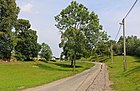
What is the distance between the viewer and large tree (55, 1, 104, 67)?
232ft

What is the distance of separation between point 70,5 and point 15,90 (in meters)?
52.2

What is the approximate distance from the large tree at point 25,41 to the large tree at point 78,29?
30.1m

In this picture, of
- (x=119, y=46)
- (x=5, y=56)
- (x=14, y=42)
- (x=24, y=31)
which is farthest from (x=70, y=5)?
(x=119, y=46)

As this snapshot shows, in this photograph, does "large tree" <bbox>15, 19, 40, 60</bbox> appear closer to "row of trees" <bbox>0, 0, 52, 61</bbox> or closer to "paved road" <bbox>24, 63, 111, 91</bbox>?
"row of trees" <bbox>0, 0, 52, 61</bbox>

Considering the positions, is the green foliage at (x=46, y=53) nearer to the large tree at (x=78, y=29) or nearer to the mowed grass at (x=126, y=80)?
the large tree at (x=78, y=29)

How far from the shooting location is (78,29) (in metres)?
72.0

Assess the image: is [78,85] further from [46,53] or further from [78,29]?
[46,53]

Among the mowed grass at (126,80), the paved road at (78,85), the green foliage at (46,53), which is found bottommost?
the paved road at (78,85)

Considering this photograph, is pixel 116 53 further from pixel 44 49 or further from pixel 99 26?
pixel 99 26

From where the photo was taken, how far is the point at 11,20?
85125 millimetres

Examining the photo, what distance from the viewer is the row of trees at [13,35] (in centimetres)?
8294

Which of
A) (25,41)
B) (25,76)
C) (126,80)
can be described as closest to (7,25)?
(25,41)

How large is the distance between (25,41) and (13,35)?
59.7 feet

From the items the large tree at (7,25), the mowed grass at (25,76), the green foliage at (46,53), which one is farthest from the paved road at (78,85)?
the green foliage at (46,53)
